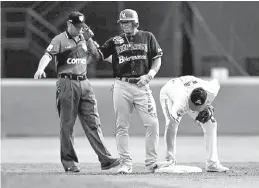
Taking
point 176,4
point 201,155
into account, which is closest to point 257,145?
point 201,155

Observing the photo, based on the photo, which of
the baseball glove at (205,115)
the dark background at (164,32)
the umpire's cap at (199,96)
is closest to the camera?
the umpire's cap at (199,96)

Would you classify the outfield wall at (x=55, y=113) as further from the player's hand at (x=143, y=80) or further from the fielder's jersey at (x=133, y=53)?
the player's hand at (x=143, y=80)

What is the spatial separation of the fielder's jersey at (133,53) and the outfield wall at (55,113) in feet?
16.2

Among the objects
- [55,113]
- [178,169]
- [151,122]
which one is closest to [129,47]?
[151,122]

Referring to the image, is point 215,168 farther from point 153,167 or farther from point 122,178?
point 122,178

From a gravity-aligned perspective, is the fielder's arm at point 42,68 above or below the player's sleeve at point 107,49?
below

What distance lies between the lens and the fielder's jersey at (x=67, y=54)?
10.5 meters

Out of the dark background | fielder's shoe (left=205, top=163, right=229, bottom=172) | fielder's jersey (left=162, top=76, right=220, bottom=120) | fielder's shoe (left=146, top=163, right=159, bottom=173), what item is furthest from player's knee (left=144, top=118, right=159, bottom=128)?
the dark background

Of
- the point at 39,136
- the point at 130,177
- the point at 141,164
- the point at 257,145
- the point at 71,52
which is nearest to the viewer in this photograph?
the point at 130,177

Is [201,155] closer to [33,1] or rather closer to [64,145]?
[64,145]

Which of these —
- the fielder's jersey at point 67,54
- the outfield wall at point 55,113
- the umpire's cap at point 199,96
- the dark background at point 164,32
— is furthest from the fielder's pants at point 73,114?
the dark background at point 164,32

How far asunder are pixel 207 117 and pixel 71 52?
69.6 inches

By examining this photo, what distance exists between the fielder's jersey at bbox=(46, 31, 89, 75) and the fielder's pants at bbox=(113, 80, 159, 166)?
20.4 inches

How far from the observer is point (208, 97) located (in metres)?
10.0
